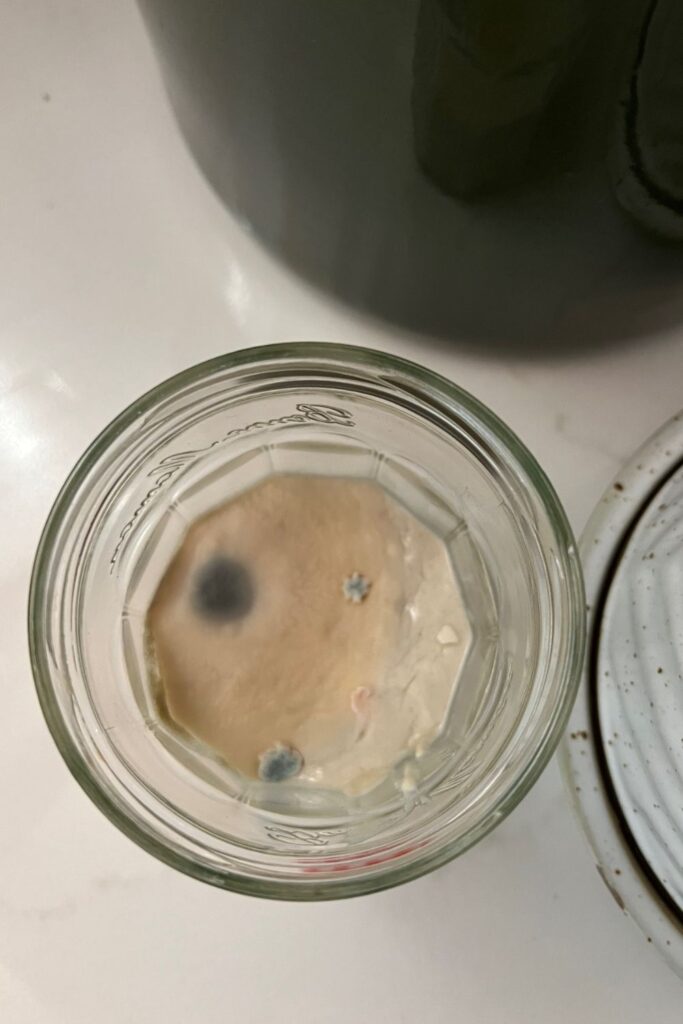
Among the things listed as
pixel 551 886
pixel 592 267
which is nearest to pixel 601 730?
pixel 551 886

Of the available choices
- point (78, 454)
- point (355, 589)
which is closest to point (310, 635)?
point (355, 589)

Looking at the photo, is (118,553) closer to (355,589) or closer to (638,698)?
(355,589)

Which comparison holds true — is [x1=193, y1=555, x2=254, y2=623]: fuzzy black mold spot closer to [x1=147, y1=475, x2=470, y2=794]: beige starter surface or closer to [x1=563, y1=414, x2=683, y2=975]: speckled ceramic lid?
[x1=147, y1=475, x2=470, y2=794]: beige starter surface

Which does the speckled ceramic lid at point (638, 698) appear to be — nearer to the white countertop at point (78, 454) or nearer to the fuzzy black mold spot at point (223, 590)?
the white countertop at point (78, 454)

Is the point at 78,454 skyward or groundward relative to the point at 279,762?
skyward

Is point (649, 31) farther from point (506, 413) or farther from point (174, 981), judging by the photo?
point (174, 981)

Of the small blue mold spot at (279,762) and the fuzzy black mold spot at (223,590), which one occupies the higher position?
the fuzzy black mold spot at (223,590)

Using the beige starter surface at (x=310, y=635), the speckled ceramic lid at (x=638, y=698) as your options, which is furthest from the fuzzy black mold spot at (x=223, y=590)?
the speckled ceramic lid at (x=638, y=698)

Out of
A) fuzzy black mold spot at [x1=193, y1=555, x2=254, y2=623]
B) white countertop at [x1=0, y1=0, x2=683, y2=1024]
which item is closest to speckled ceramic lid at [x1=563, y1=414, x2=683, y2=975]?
white countertop at [x1=0, y1=0, x2=683, y2=1024]
